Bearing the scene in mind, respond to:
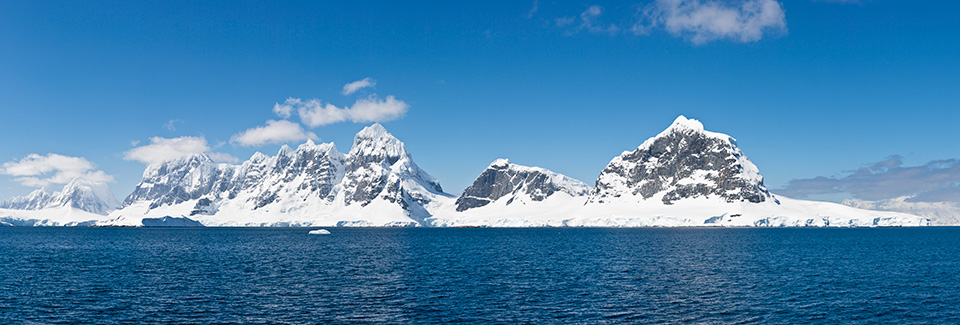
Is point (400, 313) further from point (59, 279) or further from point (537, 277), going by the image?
point (59, 279)

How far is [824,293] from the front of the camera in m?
60.4

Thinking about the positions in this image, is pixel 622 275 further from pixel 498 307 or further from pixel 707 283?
pixel 498 307

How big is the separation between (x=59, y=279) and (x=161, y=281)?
36.8 feet

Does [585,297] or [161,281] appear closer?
[585,297]

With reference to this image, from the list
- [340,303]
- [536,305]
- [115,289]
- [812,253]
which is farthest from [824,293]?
[115,289]

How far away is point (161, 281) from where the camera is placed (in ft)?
224

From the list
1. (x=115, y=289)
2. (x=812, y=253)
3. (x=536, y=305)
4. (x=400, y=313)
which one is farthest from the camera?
(x=812, y=253)

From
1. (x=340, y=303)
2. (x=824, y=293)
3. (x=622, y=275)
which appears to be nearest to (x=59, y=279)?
(x=340, y=303)

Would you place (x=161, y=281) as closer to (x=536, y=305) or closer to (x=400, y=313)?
(x=400, y=313)

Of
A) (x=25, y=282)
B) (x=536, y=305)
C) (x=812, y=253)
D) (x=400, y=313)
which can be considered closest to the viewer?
(x=400, y=313)

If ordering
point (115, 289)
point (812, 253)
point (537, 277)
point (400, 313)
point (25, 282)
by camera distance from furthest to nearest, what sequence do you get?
point (812, 253), point (537, 277), point (25, 282), point (115, 289), point (400, 313)

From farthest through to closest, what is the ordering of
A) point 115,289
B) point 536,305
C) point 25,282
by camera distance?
point 25,282 → point 115,289 → point 536,305

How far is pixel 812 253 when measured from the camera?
114m

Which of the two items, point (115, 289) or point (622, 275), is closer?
point (115, 289)
